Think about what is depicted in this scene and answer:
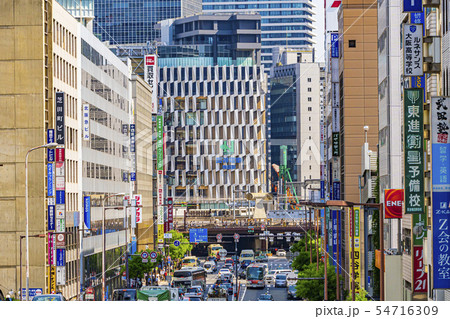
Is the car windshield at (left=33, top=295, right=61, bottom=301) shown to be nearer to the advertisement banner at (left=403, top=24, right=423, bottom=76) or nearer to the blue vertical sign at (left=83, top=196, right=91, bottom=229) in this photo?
the advertisement banner at (left=403, top=24, right=423, bottom=76)

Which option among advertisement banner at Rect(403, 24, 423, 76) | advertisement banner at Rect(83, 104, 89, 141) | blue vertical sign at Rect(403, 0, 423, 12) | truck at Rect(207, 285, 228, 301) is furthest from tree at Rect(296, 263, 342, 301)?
advertisement banner at Rect(403, 24, 423, 76)

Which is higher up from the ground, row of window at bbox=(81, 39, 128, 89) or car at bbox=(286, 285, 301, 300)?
row of window at bbox=(81, 39, 128, 89)

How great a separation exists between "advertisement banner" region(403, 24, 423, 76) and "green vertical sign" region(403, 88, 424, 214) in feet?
8.67

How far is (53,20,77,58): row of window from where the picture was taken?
276ft

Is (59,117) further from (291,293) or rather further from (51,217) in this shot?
(291,293)

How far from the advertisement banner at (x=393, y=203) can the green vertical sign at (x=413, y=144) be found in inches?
541

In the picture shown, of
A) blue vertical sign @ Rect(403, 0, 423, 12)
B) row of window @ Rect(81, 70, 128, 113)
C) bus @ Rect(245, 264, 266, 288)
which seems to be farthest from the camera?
bus @ Rect(245, 264, 266, 288)

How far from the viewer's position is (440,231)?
40.1 m

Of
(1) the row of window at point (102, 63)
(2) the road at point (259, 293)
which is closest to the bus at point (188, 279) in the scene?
(2) the road at point (259, 293)

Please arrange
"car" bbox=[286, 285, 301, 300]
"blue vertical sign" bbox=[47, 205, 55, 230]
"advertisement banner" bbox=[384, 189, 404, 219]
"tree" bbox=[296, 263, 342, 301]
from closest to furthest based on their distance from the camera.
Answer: "advertisement banner" bbox=[384, 189, 404, 219] → "blue vertical sign" bbox=[47, 205, 55, 230] → "tree" bbox=[296, 263, 342, 301] → "car" bbox=[286, 285, 301, 300]

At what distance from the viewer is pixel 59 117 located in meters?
Answer: 81.4

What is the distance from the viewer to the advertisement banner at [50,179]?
79.9 metres

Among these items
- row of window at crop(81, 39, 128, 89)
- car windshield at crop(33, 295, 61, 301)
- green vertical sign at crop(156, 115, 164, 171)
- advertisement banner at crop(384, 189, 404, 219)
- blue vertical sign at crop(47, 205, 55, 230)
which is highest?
row of window at crop(81, 39, 128, 89)

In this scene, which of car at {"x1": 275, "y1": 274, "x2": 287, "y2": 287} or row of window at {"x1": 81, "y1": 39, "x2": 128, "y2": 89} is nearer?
row of window at {"x1": 81, "y1": 39, "x2": 128, "y2": 89}
